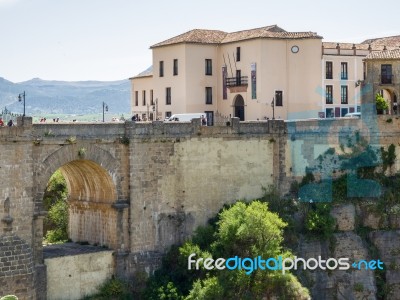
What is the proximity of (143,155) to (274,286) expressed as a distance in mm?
8406

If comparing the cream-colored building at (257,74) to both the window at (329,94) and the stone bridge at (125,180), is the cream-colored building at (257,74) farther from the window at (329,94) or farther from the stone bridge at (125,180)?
the stone bridge at (125,180)

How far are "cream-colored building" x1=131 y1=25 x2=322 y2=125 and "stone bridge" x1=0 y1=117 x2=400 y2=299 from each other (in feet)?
21.4

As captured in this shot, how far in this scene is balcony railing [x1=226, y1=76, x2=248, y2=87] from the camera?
54.1 m

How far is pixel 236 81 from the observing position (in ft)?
178

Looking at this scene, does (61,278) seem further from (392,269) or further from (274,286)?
(392,269)

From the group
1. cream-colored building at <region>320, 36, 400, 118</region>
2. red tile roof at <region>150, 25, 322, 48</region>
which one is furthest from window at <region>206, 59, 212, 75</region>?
cream-colored building at <region>320, 36, 400, 118</region>

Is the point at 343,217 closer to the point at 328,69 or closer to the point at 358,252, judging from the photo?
the point at 358,252

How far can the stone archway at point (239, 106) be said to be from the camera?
5491 cm

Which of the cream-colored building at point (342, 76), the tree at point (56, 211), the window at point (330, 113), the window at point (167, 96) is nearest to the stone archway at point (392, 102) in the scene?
the cream-colored building at point (342, 76)

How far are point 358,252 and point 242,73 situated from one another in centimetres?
1437

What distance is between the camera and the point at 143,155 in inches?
1644

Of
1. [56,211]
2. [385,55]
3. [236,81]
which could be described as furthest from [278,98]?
[56,211]

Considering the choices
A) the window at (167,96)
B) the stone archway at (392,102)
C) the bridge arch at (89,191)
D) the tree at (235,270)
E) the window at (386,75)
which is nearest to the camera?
the bridge arch at (89,191)

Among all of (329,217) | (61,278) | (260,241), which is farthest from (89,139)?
(329,217)
